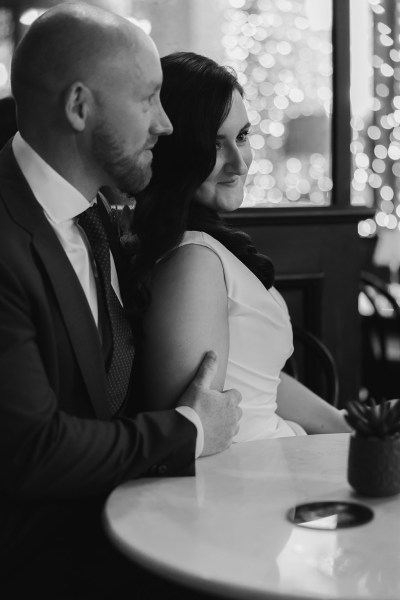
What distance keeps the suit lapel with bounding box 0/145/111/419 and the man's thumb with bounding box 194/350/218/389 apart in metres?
0.18

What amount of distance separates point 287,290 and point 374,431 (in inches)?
77.4

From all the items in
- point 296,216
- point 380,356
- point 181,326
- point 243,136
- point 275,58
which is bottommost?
point 380,356

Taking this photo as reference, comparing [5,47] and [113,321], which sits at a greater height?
[5,47]

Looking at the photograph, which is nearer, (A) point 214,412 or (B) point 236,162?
(A) point 214,412

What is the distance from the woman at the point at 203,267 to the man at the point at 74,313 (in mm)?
69

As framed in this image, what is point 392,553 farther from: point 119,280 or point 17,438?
point 119,280

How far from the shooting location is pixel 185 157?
1.83 metres

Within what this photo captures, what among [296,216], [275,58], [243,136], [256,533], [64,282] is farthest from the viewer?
[275,58]

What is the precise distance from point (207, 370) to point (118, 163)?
0.42 metres

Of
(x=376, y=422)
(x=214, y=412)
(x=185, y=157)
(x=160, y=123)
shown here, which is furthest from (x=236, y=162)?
(x=376, y=422)

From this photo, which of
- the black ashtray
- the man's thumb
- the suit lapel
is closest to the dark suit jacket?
the suit lapel

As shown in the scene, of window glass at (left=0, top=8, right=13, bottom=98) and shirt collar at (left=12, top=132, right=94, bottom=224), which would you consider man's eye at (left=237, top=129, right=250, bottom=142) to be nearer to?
shirt collar at (left=12, top=132, right=94, bottom=224)

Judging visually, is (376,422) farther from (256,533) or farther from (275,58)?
(275,58)

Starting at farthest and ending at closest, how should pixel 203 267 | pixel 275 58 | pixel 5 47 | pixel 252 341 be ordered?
pixel 275 58 → pixel 5 47 → pixel 252 341 → pixel 203 267
